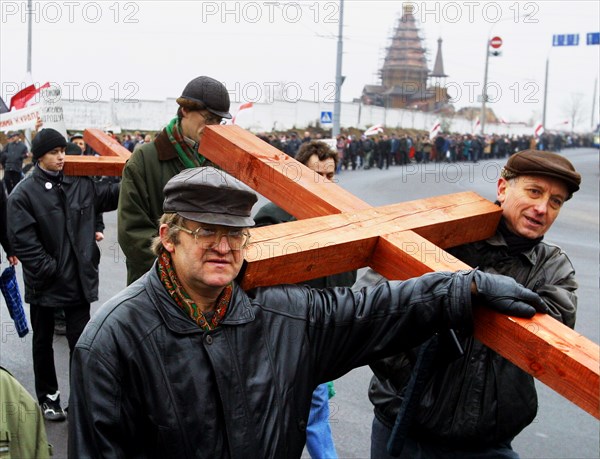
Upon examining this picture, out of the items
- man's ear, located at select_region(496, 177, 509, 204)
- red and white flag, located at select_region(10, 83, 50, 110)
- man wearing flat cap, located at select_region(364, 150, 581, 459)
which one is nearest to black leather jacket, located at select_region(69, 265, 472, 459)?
man wearing flat cap, located at select_region(364, 150, 581, 459)

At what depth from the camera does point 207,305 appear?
7.28ft

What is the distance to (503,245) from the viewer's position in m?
2.90

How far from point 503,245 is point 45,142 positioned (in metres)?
3.53

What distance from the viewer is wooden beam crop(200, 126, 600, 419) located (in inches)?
77.9

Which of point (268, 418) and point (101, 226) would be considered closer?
point (268, 418)

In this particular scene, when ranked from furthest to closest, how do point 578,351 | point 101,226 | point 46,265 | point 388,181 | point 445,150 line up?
point 445,150 → point 388,181 → point 101,226 → point 46,265 → point 578,351

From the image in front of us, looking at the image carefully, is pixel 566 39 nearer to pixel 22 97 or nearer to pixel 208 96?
pixel 22 97

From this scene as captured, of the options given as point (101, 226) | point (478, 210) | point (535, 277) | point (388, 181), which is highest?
point (478, 210)

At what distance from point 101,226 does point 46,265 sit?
72.7 inches

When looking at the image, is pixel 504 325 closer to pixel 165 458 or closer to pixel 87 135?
pixel 165 458

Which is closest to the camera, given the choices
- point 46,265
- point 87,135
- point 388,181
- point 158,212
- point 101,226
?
point 158,212

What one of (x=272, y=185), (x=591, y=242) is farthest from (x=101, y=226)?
(x=591, y=242)

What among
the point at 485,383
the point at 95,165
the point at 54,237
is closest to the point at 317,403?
the point at 485,383

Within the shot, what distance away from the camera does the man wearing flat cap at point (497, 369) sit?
108 inches
